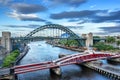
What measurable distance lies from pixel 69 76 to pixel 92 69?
8.85 m

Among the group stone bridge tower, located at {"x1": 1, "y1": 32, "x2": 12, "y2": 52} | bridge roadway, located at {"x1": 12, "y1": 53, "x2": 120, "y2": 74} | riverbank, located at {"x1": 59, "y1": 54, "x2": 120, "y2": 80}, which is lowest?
riverbank, located at {"x1": 59, "y1": 54, "x2": 120, "y2": 80}

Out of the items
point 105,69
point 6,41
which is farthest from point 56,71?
point 6,41

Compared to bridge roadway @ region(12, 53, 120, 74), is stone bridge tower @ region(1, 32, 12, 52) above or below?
above

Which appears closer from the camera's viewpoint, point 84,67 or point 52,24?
point 84,67

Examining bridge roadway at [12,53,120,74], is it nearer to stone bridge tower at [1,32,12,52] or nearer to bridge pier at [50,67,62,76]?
bridge pier at [50,67,62,76]

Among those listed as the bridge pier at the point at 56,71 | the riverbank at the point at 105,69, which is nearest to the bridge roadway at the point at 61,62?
the bridge pier at the point at 56,71

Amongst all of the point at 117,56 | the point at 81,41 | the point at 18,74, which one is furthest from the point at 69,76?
the point at 81,41

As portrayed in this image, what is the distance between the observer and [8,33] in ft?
332

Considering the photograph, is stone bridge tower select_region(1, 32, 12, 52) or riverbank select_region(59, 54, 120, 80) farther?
stone bridge tower select_region(1, 32, 12, 52)

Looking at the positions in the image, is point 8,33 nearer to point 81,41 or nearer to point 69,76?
point 81,41

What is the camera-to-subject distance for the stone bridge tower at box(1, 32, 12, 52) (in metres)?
97.5

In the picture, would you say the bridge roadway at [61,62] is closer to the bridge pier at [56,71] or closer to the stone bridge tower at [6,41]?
the bridge pier at [56,71]

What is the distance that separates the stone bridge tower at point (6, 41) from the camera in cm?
9753

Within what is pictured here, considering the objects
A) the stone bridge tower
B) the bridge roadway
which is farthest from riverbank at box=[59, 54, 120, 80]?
the stone bridge tower
